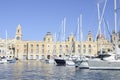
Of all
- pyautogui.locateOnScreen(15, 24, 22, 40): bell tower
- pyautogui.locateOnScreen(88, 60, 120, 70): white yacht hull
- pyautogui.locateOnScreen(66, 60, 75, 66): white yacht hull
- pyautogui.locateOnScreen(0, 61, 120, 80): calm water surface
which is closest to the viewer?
pyautogui.locateOnScreen(0, 61, 120, 80): calm water surface

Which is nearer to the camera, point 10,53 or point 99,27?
point 99,27

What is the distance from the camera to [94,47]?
182750 mm

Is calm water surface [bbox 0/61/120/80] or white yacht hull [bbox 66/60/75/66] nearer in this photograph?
calm water surface [bbox 0/61/120/80]

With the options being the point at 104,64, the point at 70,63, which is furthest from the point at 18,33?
the point at 104,64

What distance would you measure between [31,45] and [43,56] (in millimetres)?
9780

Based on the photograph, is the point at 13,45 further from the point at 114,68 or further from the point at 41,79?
the point at 41,79

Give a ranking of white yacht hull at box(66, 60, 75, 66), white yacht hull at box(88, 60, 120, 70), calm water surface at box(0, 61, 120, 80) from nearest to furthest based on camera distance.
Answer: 1. calm water surface at box(0, 61, 120, 80)
2. white yacht hull at box(88, 60, 120, 70)
3. white yacht hull at box(66, 60, 75, 66)

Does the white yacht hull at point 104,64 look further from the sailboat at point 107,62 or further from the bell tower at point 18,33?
the bell tower at point 18,33

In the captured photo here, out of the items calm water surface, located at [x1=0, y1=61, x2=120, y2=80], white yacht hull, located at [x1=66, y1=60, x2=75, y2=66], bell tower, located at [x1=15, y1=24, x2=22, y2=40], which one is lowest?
calm water surface, located at [x1=0, y1=61, x2=120, y2=80]

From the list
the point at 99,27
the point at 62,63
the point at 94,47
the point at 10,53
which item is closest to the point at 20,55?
the point at 10,53

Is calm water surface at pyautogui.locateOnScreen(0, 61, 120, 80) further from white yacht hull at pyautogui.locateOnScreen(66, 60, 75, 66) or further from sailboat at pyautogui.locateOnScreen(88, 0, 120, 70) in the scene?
white yacht hull at pyautogui.locateOnScreen(66, 60, 75, 66)

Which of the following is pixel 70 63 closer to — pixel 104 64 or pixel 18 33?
pixel 104 64

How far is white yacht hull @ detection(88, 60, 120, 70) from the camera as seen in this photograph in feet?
175

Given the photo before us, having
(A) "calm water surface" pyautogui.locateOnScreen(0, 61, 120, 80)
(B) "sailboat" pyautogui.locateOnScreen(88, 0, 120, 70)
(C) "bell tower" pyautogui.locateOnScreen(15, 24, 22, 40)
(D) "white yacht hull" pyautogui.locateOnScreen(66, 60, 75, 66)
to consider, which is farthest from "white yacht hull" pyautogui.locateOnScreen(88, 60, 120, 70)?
(C) "bell tower" pyautogui.locateOnScreen(15, 24, 22, 40)
